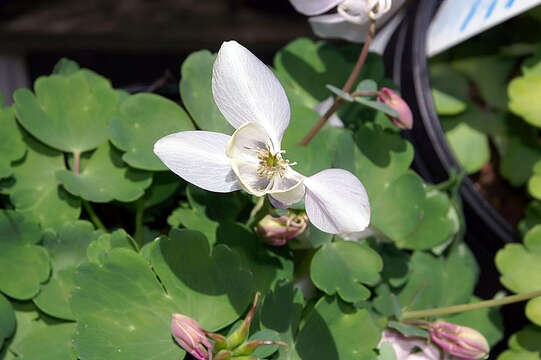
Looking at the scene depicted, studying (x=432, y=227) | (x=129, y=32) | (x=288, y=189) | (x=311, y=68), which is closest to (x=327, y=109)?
(x=311, y=68)

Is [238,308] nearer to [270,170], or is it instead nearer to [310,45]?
[270,170]

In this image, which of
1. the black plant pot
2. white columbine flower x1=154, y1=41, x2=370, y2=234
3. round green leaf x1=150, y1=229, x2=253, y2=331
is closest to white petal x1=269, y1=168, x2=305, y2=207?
white columbine flower x1=154, y1=41, x2=370, y2=234

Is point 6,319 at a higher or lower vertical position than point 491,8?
lower

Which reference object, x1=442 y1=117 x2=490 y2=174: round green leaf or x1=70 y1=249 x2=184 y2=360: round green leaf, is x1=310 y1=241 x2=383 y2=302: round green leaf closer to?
x1=70 y1=249 x2=184 y2=360: round green leaf

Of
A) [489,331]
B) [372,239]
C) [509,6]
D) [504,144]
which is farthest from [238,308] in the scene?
[504,144]

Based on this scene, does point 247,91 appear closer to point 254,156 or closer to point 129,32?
point 254,156
